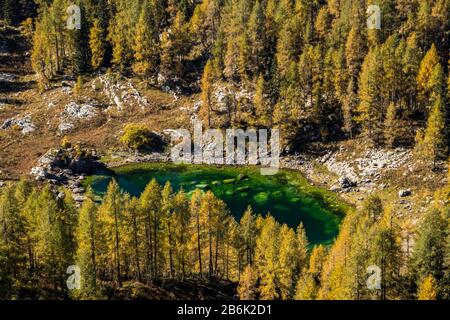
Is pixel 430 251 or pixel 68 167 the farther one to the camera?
pixel 68 167

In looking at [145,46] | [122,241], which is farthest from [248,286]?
[145,46]

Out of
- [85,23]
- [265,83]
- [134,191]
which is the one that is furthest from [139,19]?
[134,191]

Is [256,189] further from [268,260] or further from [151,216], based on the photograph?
[151,216]

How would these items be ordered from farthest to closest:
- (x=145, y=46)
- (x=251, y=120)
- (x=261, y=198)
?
(x=145, y=46)
(x=251, y=120)
(x=261, y=198)

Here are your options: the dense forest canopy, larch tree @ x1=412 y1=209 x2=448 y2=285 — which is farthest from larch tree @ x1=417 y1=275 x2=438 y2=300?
larch tree @ x1=412 y1=209 x2=448 y2=285

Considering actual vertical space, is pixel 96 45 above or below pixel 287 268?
above

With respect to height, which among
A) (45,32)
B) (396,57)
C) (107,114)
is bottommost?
(107,114)

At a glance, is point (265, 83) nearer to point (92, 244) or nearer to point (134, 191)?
point (134, 191)
